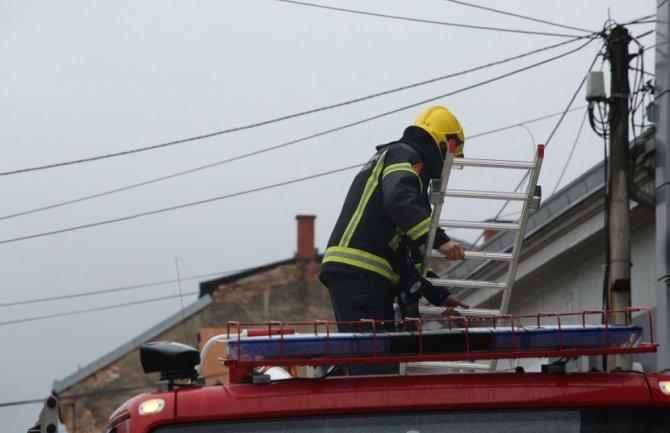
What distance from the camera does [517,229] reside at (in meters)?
5.72

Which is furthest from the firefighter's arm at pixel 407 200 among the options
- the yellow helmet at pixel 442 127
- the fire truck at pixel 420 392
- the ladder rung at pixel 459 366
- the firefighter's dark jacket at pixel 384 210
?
the fire truck at pixel 420 392

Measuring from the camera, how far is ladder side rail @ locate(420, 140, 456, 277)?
5637 mm

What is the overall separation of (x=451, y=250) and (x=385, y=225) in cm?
36

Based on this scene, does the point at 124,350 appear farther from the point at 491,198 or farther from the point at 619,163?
the point at 491,198

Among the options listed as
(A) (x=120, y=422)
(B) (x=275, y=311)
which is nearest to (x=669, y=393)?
(A) (x=120, y=422)

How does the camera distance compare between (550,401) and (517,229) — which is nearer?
(550,401)

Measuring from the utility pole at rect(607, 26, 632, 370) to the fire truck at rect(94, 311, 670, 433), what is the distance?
10.7 m

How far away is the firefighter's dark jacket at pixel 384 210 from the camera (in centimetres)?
599

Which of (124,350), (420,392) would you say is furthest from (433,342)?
(124,350)

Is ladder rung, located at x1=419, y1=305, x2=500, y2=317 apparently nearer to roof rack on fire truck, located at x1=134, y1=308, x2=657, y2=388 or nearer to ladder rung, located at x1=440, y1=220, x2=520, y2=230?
ladder rung, located at x1=440, y1=220, x2=520, y2=230

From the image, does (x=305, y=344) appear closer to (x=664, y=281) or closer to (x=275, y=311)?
(x=664, y=281)

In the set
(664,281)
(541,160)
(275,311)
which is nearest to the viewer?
(541,160)

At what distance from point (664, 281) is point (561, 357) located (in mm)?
10792

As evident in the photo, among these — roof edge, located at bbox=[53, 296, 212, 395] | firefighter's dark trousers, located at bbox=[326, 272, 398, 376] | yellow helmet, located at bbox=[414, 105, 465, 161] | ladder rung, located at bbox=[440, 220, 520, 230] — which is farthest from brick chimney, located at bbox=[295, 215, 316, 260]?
ladder rung, located at bbox=[440, 220, 520, 230]
